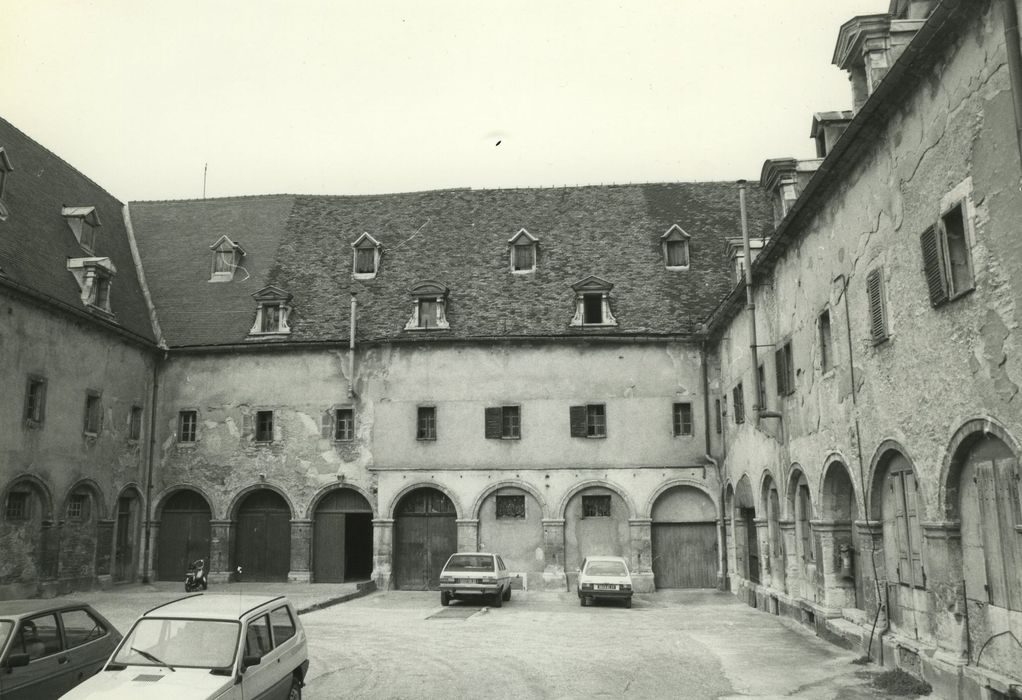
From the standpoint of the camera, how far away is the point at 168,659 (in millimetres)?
8758

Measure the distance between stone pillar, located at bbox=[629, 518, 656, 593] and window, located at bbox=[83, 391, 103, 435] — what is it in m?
17.2

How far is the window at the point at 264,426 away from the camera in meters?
30.3

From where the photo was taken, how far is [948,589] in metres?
12.0

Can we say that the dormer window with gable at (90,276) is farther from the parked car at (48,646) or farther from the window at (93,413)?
the parked car at (48,646)

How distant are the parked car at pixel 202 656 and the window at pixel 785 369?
42.7 feet

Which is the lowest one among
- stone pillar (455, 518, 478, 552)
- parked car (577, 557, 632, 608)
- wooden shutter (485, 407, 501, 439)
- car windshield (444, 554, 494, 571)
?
parked car (577, 557, 632, 608)

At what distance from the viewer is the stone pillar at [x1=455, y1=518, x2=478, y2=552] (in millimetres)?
28891

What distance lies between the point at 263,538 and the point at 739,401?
16.7m

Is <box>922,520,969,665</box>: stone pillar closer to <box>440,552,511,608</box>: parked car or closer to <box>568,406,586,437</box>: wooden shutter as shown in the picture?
<box>440,552,511,608</box>: parked car

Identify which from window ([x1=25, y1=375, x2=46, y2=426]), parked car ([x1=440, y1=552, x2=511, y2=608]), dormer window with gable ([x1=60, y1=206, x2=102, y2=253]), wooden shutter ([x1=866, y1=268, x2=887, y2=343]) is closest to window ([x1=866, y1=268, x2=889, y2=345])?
wooden shutter ([x1=866, y1=268, x2=887, y2=343])

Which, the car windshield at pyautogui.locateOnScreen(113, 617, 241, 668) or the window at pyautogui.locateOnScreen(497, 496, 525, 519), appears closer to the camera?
the car windshield at pyautogui.locateOnScreen(113, 617, 241, 668)

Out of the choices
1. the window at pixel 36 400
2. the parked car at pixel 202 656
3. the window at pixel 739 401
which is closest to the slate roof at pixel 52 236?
the window at pixel 36 400

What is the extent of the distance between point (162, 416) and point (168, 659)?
23.7 metres

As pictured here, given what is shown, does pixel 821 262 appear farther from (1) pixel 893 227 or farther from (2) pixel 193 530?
(2) pixel 193 530
